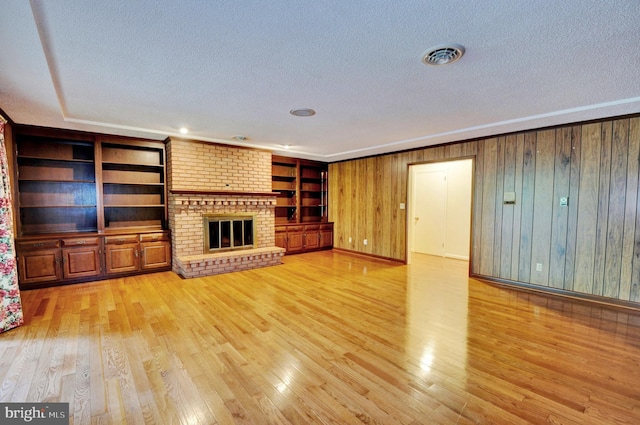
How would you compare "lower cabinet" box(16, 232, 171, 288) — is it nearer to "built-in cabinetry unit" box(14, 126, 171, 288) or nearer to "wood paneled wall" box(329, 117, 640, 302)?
"built-in cabinetry unit" box(14, 126, 171, 288)

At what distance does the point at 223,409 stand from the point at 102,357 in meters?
1.32

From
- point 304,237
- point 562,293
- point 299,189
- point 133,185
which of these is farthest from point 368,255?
point 133,185

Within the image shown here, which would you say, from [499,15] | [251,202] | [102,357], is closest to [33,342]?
[102,357]

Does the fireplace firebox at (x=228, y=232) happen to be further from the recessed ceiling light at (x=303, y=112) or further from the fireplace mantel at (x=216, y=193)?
the recessed ceiling light at (x=303, y=112)

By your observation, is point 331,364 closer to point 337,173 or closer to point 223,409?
point 223,409

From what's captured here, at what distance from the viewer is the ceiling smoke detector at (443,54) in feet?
6.52

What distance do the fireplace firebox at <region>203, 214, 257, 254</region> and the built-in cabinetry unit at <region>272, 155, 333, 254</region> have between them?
2.66 feet

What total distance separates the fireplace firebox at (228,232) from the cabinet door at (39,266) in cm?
207

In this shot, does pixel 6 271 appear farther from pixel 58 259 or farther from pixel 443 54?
pixel 443 54

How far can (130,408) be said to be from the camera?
1751 millimetres

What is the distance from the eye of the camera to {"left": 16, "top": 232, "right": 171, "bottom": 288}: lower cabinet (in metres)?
3.98

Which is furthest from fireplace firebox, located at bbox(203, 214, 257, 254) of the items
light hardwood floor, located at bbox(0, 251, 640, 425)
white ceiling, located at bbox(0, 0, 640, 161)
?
white ceiling, located at bbox(0, 0, 640, 161)

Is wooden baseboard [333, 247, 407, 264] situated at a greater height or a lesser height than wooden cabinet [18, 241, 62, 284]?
lesser
